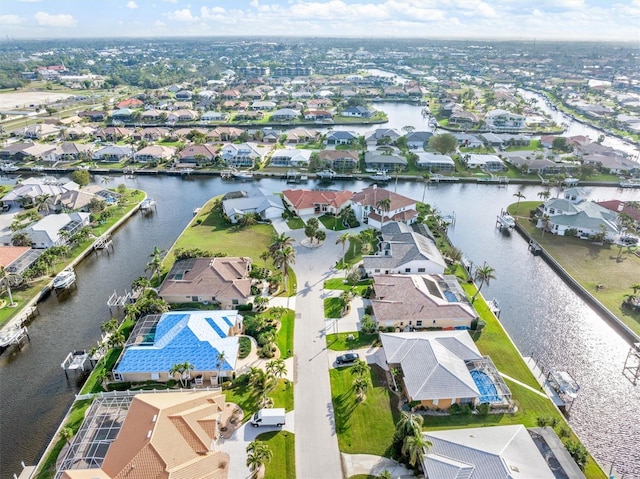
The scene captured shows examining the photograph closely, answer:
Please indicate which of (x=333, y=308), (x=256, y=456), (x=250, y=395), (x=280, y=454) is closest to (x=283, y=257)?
(x=333, y=308)

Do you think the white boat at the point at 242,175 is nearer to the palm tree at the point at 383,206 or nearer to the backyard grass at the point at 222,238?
the backyard grass at the point at 222,238

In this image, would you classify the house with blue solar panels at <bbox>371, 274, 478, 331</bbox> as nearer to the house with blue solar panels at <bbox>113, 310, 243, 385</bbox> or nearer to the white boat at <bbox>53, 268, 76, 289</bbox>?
the house with blue solar panels at <bbox>113, 310, 243, 385</bbox>

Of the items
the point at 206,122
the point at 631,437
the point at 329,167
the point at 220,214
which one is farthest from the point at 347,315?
the point at 206,122

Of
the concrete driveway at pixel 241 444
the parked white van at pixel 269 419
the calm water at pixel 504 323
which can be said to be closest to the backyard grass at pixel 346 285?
the calm water at pixel 504 323

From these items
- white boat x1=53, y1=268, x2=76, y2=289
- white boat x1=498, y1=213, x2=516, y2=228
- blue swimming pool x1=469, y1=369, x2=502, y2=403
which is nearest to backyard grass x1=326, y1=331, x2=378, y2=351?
blue swimming pool x1=469, y1=369, x2=502, y2=403

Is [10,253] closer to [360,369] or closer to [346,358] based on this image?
[346,358]

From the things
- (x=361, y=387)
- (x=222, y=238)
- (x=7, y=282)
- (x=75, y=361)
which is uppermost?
(x=7, y=282)
